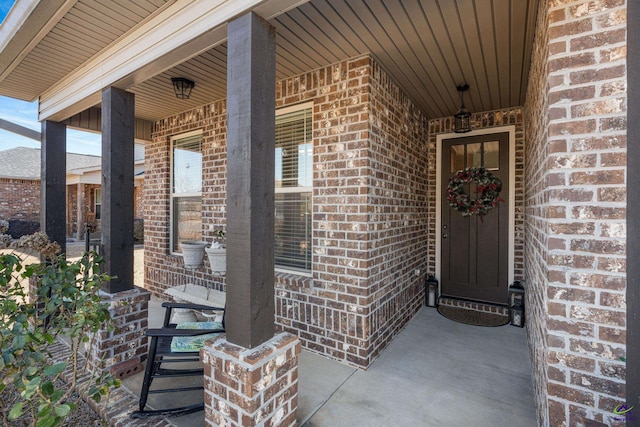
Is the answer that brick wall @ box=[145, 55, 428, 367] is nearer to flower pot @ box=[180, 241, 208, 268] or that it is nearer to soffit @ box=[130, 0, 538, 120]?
soffit @ box=[130, 0, 538, 120]

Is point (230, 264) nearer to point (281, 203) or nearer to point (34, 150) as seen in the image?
point (281, 203)

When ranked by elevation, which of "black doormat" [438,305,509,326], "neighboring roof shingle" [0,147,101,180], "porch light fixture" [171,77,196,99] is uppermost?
"neighboring roof shingle" [0,147,101,180]

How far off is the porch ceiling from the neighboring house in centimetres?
970

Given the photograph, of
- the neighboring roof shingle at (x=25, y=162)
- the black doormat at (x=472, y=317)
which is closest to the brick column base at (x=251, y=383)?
the black doormat at (x=472, y=317)

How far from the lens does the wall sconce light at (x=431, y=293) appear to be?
4270 mm

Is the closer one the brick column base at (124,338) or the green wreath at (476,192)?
the brick column base at (124,338)

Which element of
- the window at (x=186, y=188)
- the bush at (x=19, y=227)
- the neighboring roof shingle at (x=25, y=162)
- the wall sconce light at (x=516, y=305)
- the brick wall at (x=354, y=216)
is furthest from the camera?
the neighboring roof shingle at (x=25, y=162)

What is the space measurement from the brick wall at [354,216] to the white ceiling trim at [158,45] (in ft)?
3.96

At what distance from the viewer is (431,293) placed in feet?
14.0

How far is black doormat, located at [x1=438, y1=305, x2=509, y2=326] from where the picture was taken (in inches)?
145

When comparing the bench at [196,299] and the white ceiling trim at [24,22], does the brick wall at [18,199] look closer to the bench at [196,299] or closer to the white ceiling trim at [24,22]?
the bench at [196,299]

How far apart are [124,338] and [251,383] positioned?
1575 mm

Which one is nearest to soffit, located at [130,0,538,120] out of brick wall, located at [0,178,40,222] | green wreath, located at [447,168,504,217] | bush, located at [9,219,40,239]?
green wreath, located at [447,168,504,217]

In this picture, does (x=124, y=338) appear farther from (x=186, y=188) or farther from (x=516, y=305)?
(x=516, y=305)
